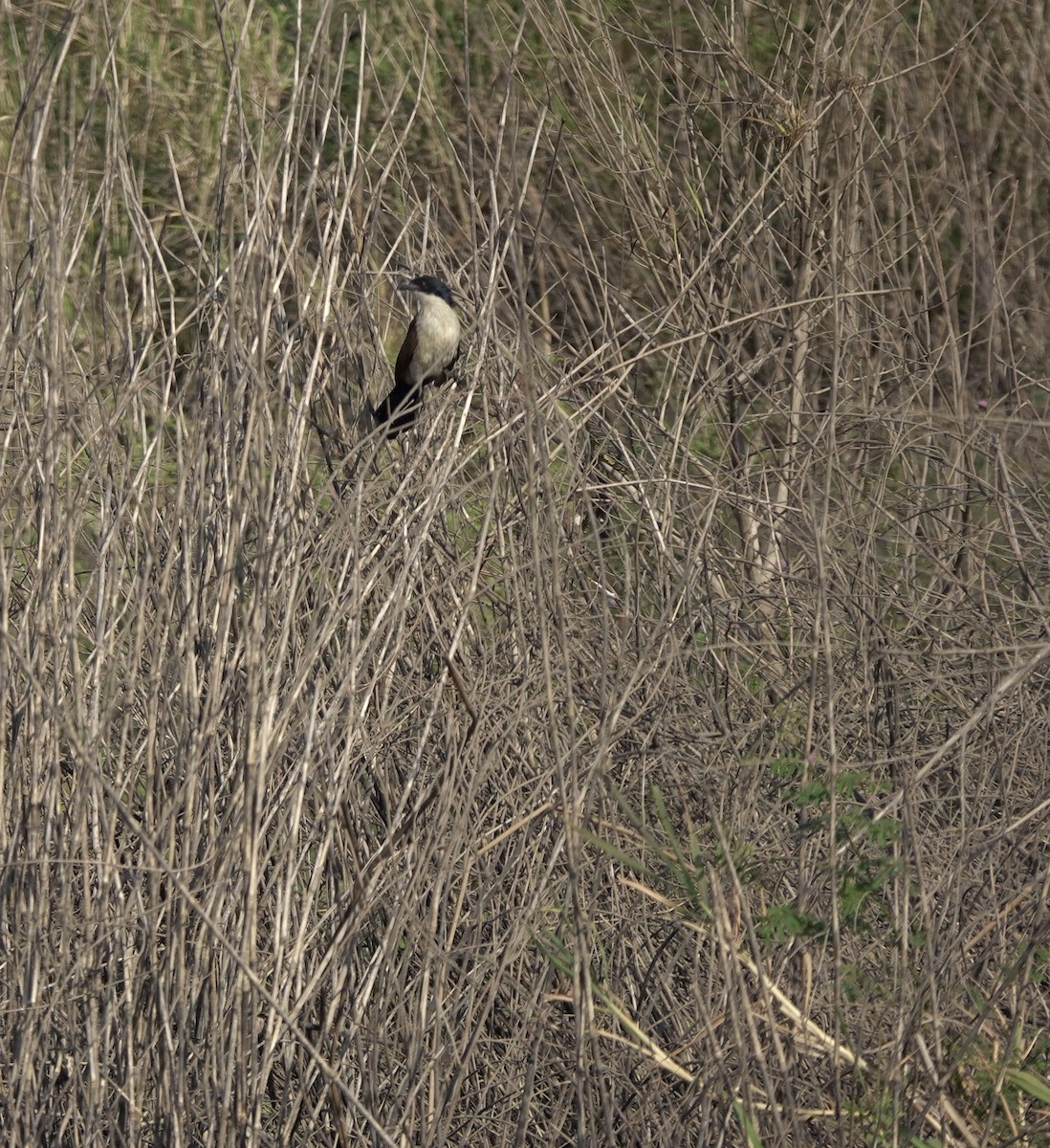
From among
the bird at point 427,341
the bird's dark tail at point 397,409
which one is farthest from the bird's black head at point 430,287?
the bird's dark tail at point 397,409

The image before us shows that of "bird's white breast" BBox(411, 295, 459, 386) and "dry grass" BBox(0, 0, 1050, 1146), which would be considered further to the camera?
"bird's white breast" BBox(411, 295, 459, 386)

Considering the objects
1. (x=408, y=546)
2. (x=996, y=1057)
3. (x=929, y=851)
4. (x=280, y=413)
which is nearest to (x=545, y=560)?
(x=408, y=546)

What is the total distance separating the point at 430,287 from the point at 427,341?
258mm

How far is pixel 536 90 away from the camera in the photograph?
17.4 feet

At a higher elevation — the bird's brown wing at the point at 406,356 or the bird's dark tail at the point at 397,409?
the bird's dark tail at the point at 397,409

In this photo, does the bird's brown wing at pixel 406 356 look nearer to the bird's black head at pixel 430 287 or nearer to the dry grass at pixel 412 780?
the bird's black head at pixel 430 287

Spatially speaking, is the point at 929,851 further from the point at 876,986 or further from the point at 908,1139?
the point at 908,1139

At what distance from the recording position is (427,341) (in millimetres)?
3182

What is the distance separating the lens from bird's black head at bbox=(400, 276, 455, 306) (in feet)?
9.34

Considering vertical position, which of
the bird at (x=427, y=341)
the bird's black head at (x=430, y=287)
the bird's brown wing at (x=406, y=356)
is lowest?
the bird's brown wing at (x=406, y=356)

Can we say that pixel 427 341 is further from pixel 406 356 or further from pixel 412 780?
pixel 412 780

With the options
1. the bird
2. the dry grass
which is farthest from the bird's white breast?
the dry grass

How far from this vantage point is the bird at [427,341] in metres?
2.90

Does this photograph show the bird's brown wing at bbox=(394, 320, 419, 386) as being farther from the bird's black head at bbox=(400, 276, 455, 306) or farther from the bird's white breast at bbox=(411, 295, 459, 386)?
the bird's black head at bbox=(400, 276, 455, 306)
